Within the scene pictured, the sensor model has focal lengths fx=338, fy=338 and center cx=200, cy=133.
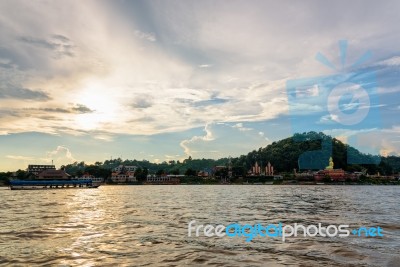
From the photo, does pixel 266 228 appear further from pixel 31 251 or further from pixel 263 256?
pixel 31 251

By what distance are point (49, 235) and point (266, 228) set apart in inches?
600

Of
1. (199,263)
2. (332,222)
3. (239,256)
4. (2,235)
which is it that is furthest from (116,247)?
(332,222)

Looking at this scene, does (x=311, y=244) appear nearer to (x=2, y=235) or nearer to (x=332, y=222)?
(x=332, y=222)

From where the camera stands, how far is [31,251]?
695 inches

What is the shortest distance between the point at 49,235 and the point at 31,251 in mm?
5485

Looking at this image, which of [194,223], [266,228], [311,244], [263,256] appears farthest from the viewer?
[194,223]

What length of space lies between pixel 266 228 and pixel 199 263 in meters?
11.2

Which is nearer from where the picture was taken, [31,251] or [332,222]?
[31,251]

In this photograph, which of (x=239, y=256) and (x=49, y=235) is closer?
(x=239, y=256)

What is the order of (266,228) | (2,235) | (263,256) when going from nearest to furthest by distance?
(263,256), (2,235), (266,228)

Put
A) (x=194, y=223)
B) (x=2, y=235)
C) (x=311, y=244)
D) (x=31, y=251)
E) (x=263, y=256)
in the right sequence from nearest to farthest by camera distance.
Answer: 1. (x=263, y=256)
2. (x=31, y=251)
3. (x=311, y=244)
4. (x=2, y=235)
5. (x=194, y=223)

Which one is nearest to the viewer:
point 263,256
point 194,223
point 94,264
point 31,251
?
point 94,264

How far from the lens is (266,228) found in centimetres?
2489

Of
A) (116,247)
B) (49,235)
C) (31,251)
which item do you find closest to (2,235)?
(49,235)
